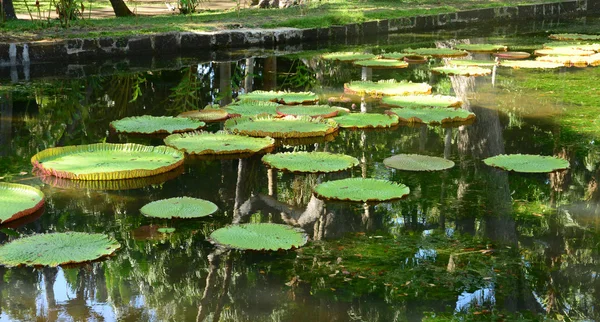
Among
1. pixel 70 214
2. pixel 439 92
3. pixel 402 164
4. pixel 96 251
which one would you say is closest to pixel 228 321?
pixel 96 251

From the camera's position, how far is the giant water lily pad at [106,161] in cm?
467

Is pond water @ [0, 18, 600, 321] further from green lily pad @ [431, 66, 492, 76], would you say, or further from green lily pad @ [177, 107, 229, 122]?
green lily pad @ [431, 66, 492, 76]

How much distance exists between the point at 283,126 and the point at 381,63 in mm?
3038

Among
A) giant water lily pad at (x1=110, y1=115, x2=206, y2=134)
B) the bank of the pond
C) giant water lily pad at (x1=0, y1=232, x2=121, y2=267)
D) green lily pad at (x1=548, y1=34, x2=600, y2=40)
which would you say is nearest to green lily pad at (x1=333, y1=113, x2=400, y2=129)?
giant water lily pad at (x1=110, y1=115, x2=206, y2=134)

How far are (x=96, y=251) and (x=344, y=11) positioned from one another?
9051 mm

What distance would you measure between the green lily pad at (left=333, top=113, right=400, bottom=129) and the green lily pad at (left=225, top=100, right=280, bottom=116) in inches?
21.9

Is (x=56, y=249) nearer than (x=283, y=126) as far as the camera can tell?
Yes

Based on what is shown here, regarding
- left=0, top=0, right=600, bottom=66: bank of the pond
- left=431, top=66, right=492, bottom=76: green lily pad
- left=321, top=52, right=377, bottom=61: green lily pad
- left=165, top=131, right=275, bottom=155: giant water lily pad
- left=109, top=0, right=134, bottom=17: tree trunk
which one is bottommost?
left=165, top=131, right=275, bottom=155: giant water lily pad

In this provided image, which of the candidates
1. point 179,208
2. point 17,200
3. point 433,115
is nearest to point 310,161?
point 179,208

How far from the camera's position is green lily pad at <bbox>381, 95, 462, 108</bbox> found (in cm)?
657

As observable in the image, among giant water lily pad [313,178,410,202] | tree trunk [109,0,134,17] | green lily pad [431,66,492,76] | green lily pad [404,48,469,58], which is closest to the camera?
giant water lily pad [313,178,410,202]

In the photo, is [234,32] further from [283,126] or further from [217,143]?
[217,143]

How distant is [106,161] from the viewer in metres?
4.86

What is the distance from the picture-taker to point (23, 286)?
10.6ft
